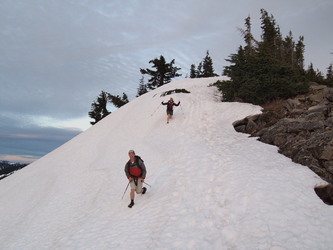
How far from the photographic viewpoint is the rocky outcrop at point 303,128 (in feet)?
27.3

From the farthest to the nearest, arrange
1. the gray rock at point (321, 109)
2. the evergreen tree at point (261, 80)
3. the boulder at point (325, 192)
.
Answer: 1. the evergreen tree at point (261, 80)
2. the gray rock at point (321, 109)
3. the boulder at point (325, 192)

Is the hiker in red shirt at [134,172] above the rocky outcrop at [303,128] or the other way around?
the other way around

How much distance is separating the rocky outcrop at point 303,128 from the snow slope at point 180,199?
21.7 inches

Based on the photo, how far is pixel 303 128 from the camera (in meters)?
10.3

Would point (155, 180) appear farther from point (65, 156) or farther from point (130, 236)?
point (65, 156)

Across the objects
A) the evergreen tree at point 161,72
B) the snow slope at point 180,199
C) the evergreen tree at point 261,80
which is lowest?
the snow slope at point 180,199

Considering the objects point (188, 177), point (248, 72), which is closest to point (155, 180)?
point (188, 177)

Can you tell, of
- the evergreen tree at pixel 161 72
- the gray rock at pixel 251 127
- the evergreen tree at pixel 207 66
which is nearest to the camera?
the gray rock at pixel 251 127

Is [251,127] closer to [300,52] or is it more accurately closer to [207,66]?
[207,66]

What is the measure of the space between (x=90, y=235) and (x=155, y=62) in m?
38.1

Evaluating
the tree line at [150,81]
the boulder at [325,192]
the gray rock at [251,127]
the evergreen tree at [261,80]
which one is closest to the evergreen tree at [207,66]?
the tree line at [150,81]

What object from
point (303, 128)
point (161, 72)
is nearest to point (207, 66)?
point (161, 72)

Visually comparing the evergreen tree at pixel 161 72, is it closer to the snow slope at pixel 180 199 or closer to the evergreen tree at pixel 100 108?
the evergreen tree at pixel 100 108

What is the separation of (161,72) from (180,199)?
122ft
